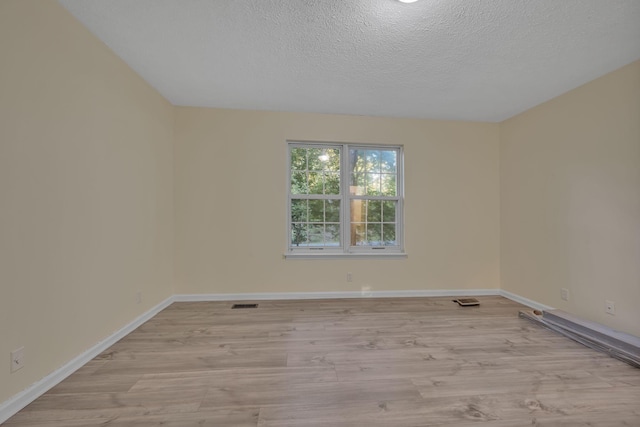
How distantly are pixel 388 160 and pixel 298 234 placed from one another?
1.69m

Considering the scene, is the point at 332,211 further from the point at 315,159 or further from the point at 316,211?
the point at 315,159

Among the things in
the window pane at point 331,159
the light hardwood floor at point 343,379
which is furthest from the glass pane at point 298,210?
the light hardwood floor at point 343,379

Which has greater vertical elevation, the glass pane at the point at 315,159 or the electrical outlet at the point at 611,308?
the glass pane at the point at 315,159

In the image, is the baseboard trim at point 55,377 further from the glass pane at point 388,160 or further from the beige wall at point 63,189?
the glass pane at point 388,160

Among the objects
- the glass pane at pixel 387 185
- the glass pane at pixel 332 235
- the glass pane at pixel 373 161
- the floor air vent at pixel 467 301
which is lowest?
the floor air vent at pixel 467 301

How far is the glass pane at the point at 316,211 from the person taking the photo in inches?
144

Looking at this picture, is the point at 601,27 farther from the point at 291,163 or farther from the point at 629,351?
the point at 291,163

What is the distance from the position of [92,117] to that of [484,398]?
3337 millimetres

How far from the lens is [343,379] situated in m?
1.75

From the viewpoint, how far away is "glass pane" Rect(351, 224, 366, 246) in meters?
3.74

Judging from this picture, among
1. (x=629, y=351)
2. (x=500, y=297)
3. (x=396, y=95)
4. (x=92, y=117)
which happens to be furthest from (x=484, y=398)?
(x=92, y=117)

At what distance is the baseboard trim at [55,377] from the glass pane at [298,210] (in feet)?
6.79

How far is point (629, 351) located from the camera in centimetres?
201

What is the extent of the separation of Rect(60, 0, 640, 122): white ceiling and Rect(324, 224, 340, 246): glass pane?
165 cm
